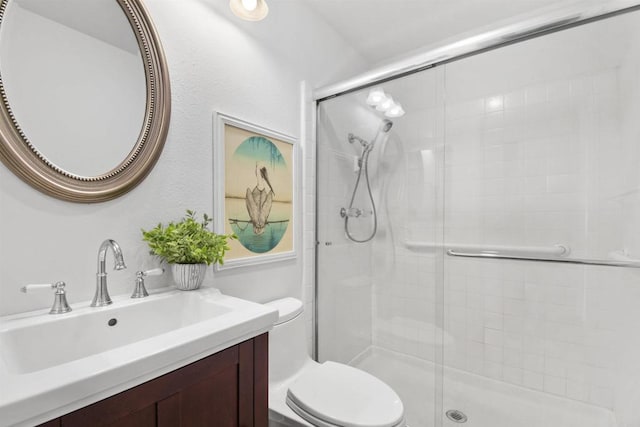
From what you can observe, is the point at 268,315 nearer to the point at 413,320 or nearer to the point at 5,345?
the point at 5,345

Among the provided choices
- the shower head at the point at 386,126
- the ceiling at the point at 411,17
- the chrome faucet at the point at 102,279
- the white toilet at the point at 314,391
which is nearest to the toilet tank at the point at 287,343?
the white toilet at the point at 314,391

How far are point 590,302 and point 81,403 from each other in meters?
1.98

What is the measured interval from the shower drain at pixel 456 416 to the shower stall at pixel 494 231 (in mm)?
18

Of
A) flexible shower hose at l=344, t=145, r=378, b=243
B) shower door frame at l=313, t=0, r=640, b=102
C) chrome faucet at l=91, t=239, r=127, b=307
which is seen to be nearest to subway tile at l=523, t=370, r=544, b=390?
flexible shower hose at l=344, t=145, r=378, b=243

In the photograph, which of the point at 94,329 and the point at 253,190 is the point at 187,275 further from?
the point at 253,190

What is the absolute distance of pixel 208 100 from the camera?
135cm

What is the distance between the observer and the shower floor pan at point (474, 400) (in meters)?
1.60

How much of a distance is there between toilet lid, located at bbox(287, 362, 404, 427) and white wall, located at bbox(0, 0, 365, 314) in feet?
1.65

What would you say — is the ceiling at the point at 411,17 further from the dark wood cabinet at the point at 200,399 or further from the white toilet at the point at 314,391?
the dark wood cabinet at the point at 200,399

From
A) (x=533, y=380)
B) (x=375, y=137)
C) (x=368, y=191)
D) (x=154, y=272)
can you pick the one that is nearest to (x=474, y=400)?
(x=533, y=380)

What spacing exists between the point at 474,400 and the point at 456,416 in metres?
0.16

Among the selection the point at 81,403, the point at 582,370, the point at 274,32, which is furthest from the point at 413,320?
the point at 274,32

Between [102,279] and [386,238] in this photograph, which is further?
[386,238]

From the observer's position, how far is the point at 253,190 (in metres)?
1.54
